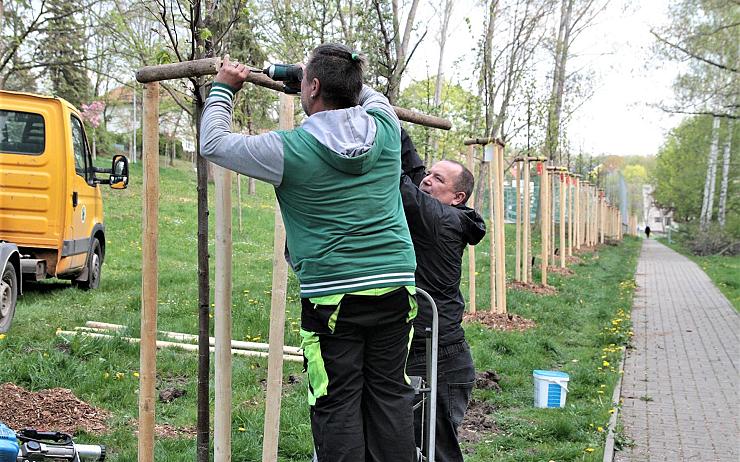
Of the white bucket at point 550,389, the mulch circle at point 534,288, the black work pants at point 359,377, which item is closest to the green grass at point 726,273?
the mulch circle at point 534,288

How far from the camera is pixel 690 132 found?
39.8m

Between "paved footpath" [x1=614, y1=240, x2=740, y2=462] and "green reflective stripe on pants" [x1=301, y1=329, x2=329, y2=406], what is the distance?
3.62 m

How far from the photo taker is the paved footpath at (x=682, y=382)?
587 centimetres

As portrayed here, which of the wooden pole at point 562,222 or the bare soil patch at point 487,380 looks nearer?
Answer: the bare soil patch at point 487,380

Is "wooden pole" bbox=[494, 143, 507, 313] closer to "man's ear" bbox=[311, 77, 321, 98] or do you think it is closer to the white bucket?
the white bucket

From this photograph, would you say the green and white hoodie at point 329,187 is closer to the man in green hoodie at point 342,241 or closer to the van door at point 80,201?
the man in green hoodie at point 342,241

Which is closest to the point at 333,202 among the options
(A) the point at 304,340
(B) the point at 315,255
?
(B) the point at 315,255

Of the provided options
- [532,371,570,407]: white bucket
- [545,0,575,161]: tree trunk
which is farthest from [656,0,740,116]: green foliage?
[532,371,570,407]: white bucket

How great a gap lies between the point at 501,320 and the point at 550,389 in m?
3.56

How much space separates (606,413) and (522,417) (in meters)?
0.77

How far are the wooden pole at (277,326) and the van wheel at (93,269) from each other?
8040 mm

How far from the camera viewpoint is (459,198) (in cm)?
381

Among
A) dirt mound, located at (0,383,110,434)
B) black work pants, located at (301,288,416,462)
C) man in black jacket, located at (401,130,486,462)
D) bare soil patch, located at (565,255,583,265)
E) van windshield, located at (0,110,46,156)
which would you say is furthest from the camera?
bare soil patch, located at (565,255,583,265)

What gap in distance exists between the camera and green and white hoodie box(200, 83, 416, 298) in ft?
8.48
